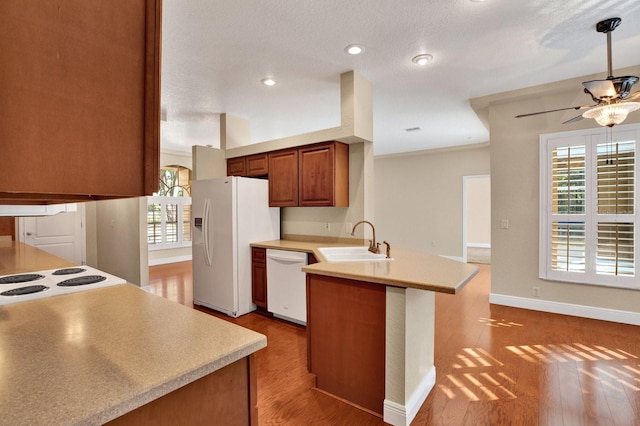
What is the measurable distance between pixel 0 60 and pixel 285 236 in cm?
386

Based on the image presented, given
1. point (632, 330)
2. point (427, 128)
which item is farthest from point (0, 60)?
point (427, 128)

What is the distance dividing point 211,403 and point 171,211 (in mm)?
7353

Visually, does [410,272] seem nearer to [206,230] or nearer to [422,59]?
[422,59]

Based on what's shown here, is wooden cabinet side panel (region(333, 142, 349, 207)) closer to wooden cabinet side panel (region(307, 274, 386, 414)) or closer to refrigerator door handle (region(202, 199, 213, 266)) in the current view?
wooden cabinet side panel (region(307, 274, 386, 414))

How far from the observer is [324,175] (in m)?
3.45

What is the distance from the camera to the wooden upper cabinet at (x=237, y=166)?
432cm

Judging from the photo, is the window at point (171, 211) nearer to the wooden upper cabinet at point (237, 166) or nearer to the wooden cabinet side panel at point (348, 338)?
the wooden upper cabinet at point (237, 166)

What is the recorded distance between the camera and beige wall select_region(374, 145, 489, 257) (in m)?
6.88

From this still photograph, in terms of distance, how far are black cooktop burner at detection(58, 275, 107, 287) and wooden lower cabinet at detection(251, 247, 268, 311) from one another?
2.00 m

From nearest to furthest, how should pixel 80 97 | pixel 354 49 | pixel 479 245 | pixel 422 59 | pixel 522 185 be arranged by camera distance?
pixel 80 97
pixel 354 49
pixel 422 59
pixel 522 185
pixel 479 245

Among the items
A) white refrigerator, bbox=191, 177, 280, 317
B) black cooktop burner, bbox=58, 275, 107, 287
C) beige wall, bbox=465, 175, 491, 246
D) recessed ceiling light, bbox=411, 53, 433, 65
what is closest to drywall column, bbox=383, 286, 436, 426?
black cooktop burner, bbox=58, 275, 107, 287

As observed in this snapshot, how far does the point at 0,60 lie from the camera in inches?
17.7

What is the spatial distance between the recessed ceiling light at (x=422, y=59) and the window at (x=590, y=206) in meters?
1.86

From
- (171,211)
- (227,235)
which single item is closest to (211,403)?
(227,235)
